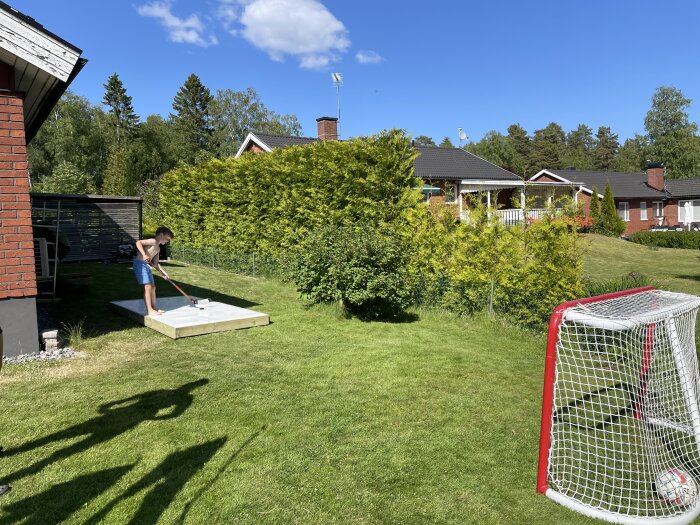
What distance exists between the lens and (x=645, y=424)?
423cm

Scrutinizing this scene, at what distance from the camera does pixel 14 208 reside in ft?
21.8

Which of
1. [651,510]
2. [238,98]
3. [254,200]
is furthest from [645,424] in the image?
[238,98]

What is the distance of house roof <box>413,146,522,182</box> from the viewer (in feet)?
94.9

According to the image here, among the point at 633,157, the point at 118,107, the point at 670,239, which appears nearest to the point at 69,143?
the point at 118,107

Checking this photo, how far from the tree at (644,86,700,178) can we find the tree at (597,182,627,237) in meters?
39.6

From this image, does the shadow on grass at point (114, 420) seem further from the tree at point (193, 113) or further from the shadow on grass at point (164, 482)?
the tree at point (193, 113)

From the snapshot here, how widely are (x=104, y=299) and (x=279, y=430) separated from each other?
810cm

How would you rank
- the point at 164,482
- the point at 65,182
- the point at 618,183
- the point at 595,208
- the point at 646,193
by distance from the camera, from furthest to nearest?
the point at 618,183 < the point at 646,193 < the point at 65,182 < the point at 595,208 < the point at 164,482

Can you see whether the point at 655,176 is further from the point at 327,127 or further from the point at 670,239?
the point at 327,127

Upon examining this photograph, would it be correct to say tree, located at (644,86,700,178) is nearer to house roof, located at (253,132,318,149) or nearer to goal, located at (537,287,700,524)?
house roof, located at (253,132,318,149)

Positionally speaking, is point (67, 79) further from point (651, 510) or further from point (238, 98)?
point (238, 98)

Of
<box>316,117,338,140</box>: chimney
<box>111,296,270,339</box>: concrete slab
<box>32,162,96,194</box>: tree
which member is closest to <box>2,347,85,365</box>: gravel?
<box>111,296,270,339</box>: concrete slab

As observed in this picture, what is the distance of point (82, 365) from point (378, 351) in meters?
4.22

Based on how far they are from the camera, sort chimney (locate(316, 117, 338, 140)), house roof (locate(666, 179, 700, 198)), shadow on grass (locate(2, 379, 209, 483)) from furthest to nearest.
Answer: house roof (locate(666, 179, 700, 198)), chimney (locate(316, 117, 338, 140)), shadow on grass (locate(2, 379, 209, 483))
